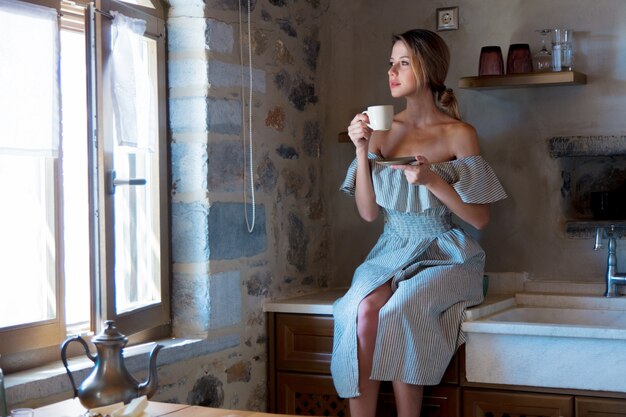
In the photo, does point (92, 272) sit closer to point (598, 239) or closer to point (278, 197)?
point (278, 197)

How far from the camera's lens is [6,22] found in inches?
96.2

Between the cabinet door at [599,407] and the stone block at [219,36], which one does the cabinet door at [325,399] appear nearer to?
the cabinet door at [599,407]

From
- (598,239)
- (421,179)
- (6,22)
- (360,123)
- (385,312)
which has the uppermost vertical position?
(6,22)

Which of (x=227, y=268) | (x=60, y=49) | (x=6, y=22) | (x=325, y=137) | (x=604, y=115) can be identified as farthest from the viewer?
(x=325, y=137)

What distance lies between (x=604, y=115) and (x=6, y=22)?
2.32 metres

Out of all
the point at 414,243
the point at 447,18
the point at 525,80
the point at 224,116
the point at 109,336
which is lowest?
the point at 109,336

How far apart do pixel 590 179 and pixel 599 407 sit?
109 cm

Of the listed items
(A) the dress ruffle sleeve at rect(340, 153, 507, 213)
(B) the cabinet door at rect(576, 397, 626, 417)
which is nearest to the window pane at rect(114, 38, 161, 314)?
(A) the dress ruffle sleeve at rect(340, 153, 507, 213)

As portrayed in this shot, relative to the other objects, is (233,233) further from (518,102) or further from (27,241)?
(518,102)

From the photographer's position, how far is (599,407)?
2988mm

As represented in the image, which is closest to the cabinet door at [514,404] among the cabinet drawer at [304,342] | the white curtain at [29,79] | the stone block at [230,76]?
the cabinet drawer at [304,342]

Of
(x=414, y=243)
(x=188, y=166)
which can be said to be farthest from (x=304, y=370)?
(x=188, y=166)

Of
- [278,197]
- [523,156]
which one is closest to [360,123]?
[278,197]

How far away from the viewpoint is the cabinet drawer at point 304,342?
→ 137 inches
